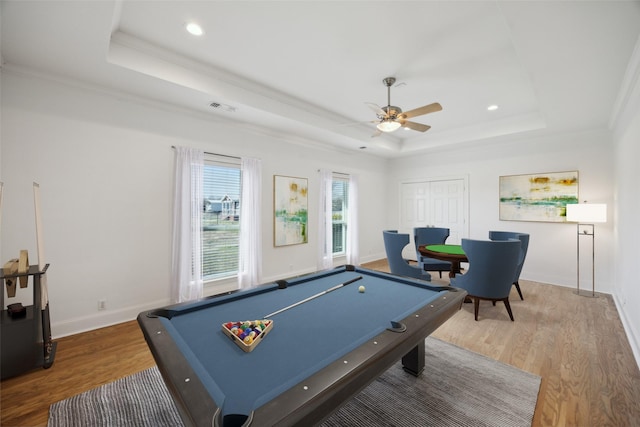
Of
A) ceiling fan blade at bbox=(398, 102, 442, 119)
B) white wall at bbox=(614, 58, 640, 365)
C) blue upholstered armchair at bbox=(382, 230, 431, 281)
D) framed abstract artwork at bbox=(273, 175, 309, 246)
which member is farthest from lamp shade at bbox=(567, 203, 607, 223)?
framed abstract artwork at bbox=(273, 175, 309, 246)

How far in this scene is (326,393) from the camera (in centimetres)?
96

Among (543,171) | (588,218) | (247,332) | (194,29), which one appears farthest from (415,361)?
(543,171)

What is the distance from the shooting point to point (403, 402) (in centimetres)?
185

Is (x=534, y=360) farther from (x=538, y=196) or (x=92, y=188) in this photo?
(x=92, y=188)

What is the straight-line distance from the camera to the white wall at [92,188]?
2.58m

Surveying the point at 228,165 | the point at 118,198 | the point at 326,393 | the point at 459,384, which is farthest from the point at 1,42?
the point at 459,384

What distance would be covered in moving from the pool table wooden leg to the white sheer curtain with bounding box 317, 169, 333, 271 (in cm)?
320

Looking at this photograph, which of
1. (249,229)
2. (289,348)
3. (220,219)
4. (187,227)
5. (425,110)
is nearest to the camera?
(289,348)

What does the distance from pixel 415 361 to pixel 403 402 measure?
0.36 meters

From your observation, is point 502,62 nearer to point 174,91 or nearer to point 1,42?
point 174,91

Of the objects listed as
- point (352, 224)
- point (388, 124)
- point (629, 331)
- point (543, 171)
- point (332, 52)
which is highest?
point (332, 52)

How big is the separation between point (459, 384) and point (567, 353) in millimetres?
1286

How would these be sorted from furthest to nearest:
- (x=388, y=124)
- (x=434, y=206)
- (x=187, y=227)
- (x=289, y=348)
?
1. (x=434, y=206)
2. (x=187, y=227)
3. (x=388, y=124)
4. (x=289, y=348)

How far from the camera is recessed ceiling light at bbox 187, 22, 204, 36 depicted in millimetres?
2341
